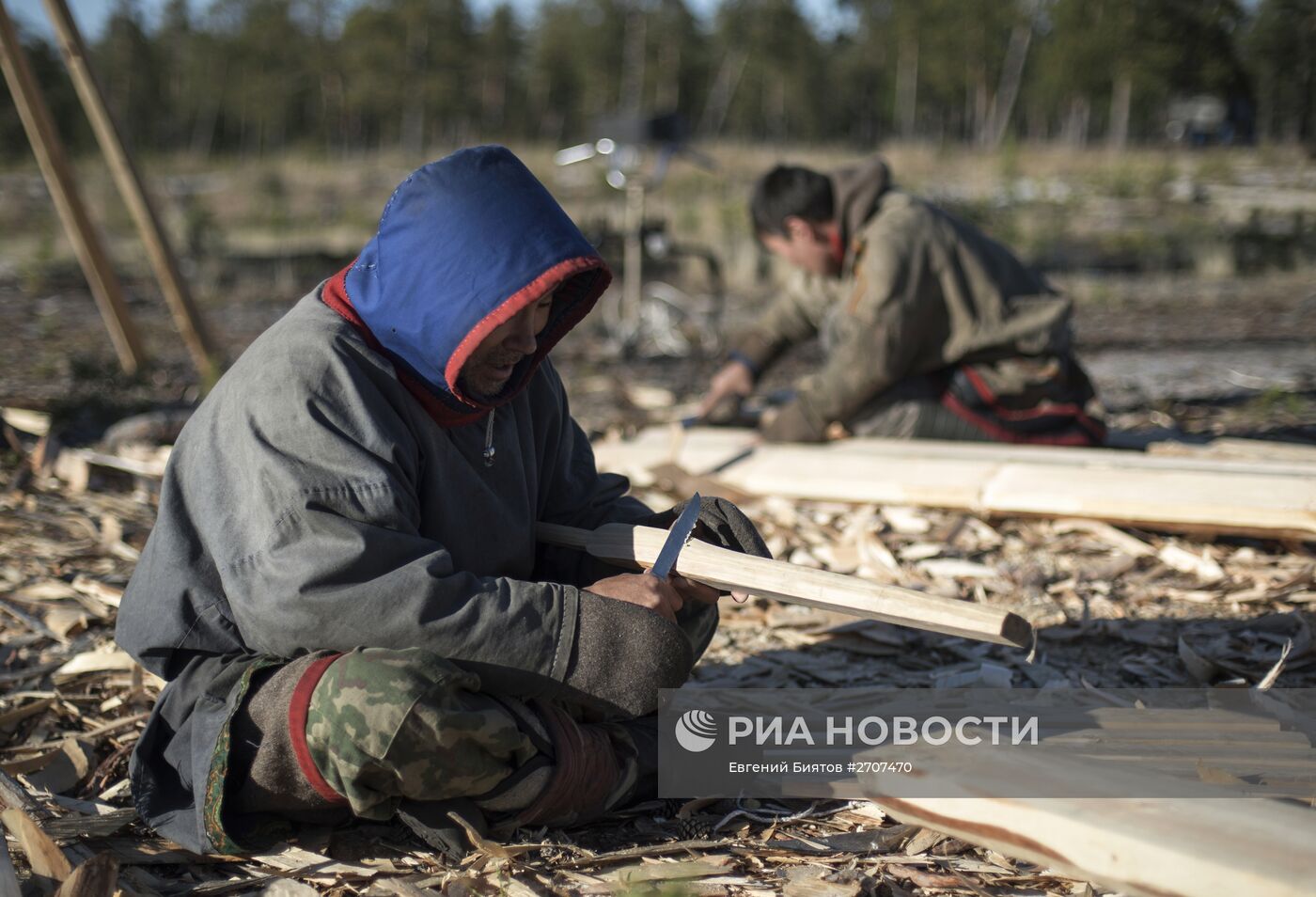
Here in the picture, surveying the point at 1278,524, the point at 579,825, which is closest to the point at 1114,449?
the point at 1278,524

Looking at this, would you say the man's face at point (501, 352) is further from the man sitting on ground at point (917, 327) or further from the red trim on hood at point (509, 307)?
the man sitting on ground at point (917, 327)

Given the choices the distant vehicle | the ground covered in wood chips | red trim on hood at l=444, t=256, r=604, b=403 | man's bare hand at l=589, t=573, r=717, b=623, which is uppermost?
the distant vehicle

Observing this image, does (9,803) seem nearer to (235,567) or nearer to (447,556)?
(235,567)

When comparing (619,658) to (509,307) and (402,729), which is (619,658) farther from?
(509,307)

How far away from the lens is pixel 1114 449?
16.1ft

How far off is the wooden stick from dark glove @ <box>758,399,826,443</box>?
101 inches

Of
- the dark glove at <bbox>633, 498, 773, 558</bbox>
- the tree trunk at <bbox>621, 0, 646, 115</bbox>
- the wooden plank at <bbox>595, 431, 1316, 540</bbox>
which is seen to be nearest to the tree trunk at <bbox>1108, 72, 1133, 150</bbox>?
the tree trunk at <bbox>621, 0, 646, 115</bbox>

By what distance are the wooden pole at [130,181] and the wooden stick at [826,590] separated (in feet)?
13.0

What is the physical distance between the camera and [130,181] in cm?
549

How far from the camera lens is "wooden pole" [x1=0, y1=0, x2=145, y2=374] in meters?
5.23

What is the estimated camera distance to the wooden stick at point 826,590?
6.64 feet

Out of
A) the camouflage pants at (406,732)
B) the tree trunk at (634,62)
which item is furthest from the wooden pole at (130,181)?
the tree trunk at (634,62)

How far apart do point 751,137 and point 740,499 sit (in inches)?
2213

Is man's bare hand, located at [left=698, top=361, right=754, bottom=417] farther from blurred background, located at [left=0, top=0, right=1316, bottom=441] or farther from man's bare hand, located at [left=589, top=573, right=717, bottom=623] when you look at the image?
man's bare hand, located at [left=589, top=573, right=717, bottom=623]
